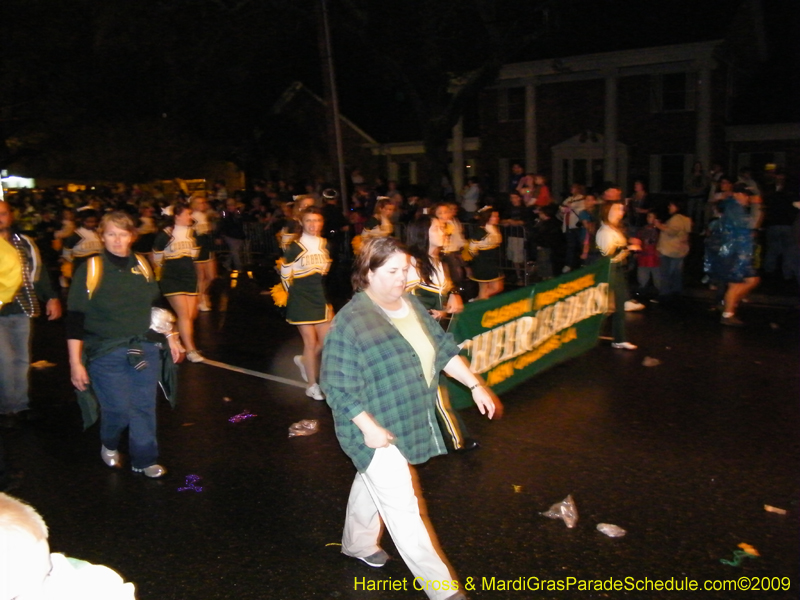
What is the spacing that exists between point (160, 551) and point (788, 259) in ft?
36.3

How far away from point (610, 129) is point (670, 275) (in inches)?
589

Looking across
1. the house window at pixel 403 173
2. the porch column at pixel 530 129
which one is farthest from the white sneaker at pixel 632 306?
the house window at pixel 403 173

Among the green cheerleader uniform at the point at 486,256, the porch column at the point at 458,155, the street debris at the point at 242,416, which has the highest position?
the porch column at the point at 458,155

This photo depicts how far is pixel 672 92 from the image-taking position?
25422 millimetres

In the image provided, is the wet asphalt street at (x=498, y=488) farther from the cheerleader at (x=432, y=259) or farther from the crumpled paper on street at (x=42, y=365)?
the cheerleader at (x=432, y=259)

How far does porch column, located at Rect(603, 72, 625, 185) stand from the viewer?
2530cm

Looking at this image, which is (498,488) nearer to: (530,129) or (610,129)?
(610,129)

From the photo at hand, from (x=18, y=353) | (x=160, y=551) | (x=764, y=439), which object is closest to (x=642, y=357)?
(x=764, y=439)

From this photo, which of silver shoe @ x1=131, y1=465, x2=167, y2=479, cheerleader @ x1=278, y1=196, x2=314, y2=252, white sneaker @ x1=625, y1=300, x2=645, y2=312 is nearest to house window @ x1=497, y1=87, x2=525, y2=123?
white sneaker @ x1=625, y1=300, x2=645, y2=312

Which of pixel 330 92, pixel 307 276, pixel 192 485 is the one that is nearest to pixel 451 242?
pixel 307 276

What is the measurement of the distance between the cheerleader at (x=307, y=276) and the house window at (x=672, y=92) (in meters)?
21.3

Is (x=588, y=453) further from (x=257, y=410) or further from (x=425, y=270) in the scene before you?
(x=257, y=410)

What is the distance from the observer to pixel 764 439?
5.85 m

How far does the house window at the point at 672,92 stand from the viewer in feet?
81.9
